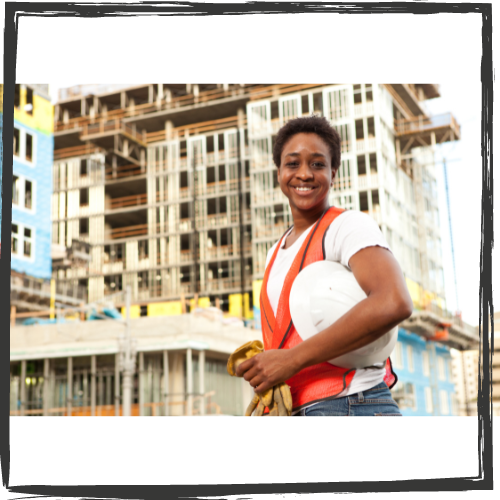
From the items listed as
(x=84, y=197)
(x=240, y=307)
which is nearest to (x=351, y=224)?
(x=240, y=307)

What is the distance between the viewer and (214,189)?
18.3m

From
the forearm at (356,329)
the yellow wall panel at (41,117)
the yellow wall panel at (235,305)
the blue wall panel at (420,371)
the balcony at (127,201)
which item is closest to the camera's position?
the forearm at (356,329)

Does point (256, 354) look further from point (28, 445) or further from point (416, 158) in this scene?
point (416, 158)

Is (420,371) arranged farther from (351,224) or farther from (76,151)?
(351,224)

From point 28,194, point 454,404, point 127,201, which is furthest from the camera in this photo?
point 127,201

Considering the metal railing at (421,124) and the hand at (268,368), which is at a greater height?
the metal railing at (421,124)

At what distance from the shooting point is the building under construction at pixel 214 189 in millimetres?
16188

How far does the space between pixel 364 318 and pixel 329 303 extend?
0.07 metres

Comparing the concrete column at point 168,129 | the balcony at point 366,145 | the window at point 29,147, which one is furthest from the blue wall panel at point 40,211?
the balcony at point 366,145

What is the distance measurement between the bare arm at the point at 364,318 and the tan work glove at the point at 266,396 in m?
0.03

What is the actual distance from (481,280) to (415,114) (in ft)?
53.5

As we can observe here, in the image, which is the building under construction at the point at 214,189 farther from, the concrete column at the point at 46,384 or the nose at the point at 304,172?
the nose at the point at 304,172

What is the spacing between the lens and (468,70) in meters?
1.35

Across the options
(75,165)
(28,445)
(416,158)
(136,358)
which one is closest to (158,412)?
(136,358)
